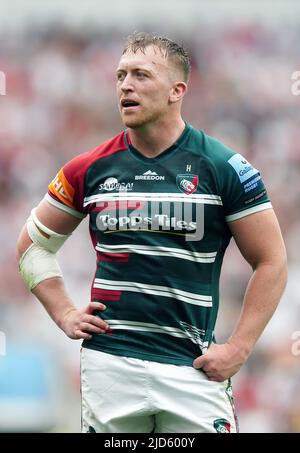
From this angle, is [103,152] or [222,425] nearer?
[222,425]

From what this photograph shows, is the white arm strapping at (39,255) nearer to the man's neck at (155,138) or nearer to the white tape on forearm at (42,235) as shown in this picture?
the white tape on forearm at (42,235)

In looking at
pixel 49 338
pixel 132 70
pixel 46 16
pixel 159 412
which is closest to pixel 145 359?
pixel 159 412

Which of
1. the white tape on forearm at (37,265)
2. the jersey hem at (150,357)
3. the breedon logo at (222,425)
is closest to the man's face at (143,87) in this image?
the white tape on forearm at (37,265)

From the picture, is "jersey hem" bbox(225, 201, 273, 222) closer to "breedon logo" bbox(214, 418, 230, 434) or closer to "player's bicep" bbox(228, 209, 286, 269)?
"player's bicep" bbox(228, 209, 286, 269)

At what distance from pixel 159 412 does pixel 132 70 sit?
143 centimetres

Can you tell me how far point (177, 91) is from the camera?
4145 mm

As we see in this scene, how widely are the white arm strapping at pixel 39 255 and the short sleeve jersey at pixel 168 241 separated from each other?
345mm

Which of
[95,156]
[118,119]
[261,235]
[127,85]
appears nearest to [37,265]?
[95,156]

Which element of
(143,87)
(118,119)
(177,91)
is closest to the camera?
(143,87)

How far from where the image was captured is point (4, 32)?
11117 millimetres

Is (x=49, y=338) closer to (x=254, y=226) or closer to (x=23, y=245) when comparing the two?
(x=23, y=245)

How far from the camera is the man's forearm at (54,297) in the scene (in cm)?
430

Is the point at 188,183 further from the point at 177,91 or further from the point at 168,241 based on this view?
the point at 177,91

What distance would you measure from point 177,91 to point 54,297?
42.5 inches
